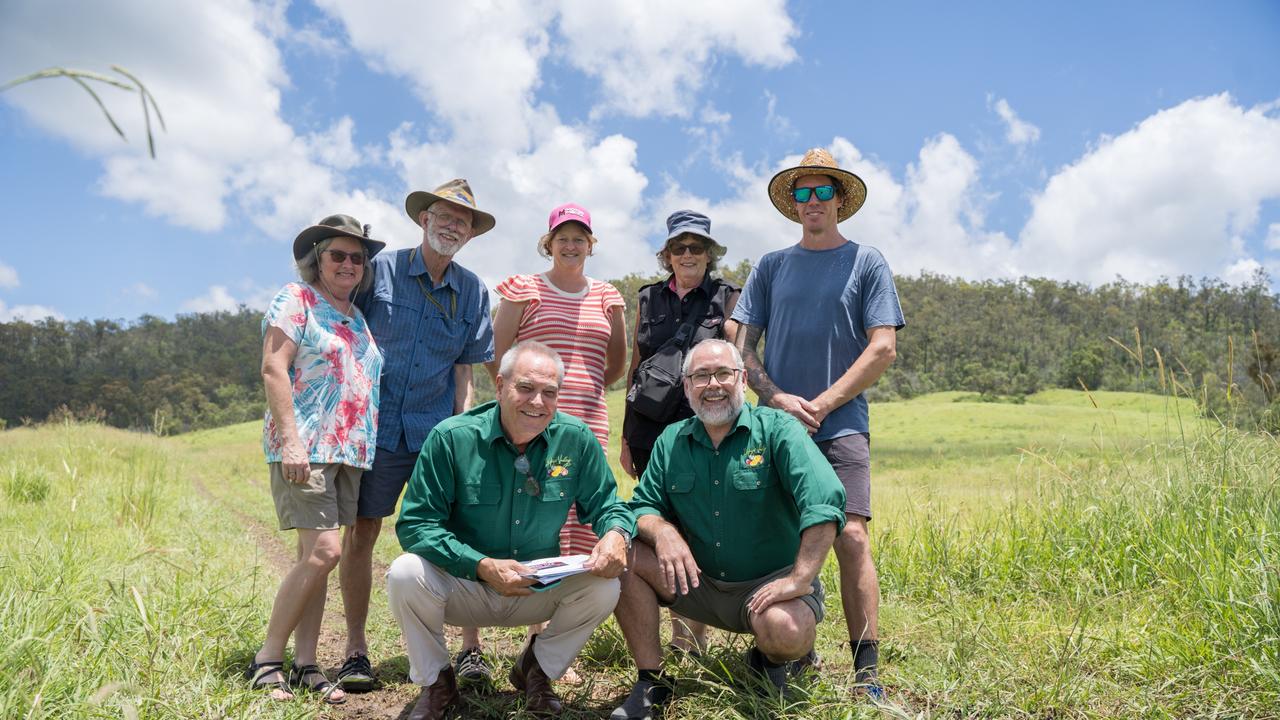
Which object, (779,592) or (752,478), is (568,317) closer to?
(752,478)

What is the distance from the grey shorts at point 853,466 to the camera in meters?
4.05

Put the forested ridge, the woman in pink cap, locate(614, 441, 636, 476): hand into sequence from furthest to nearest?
the forested ridge → locate(614, 441, 636, 476): hand → the woman in pink cap

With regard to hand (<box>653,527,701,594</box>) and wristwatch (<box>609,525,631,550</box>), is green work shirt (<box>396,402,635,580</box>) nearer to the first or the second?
wristwatch (<box>609,525,631,550</box>)

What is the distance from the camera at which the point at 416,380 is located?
4559 millimetres

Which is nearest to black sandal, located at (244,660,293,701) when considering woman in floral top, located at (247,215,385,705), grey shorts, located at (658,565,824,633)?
woman in floral top, located at (247,215,385,705)

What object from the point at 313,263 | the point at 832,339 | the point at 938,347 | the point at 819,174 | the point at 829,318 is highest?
the point at 938,347

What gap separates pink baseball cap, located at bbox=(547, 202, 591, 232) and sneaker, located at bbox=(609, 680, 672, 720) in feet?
8.15

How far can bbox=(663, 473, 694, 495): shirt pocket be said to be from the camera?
13.0 ft

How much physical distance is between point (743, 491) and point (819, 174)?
1.87 m

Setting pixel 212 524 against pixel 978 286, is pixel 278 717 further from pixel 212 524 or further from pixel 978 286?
pixel 978 286

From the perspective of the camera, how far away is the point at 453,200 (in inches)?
179

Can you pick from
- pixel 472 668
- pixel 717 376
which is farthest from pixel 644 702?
pixel 717 376

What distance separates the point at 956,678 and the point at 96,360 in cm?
12088

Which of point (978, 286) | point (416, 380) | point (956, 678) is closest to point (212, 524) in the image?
point (416, 380)
